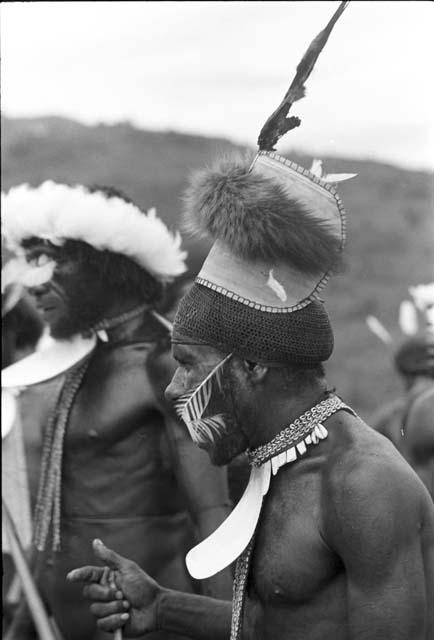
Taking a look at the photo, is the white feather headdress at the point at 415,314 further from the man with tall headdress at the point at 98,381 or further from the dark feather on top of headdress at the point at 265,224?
the dark feather on top of headdress at the point at 265,224

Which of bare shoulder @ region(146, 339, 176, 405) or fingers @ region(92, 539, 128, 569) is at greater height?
fingers @ region(92, 539, 128, 569)

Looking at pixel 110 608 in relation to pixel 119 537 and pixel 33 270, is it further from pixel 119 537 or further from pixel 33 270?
pixel 33 270

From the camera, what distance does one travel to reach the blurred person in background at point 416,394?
5.20 m

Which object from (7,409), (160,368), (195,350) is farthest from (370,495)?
(7,409)

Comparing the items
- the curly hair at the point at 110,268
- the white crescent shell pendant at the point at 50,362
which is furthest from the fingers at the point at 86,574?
the curly hair at the point at 110,268

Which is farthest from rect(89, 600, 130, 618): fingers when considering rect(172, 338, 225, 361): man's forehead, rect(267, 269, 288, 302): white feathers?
rect(267, 269, 288, 302): white feathers

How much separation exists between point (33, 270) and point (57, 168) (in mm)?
12298

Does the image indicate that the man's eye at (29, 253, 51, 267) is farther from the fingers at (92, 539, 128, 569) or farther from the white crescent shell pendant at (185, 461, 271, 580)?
the white crescent shell pendant at (185, 461, 271, 580)

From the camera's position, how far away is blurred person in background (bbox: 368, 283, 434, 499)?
5195 millimetres

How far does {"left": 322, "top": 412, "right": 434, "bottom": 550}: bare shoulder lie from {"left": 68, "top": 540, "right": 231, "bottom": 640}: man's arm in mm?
628

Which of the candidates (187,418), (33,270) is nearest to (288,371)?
(187,418)

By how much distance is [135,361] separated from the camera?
3746mm

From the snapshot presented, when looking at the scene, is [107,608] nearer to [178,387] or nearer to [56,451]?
[178,387]

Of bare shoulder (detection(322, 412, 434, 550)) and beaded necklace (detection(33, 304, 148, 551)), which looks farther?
beaded necklace (detection(33, 304, 148, 551))
